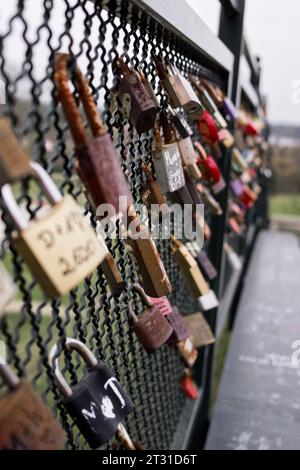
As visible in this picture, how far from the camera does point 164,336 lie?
1220 millimetres

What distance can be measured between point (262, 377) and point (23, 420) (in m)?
2.47

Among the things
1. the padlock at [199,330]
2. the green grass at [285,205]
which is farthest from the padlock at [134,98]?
the green grass at [285,205]

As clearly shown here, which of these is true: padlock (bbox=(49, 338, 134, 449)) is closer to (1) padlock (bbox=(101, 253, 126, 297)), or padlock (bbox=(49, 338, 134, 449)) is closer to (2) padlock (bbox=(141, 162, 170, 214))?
(1) padlock (bbox=(101, 253, 126, 297))

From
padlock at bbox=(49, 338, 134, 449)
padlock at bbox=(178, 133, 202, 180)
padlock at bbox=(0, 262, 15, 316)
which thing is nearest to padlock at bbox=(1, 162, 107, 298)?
padlock at bbox=(0, 262, 15, 316)

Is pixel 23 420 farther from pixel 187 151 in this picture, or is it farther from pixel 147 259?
pixel 187 151

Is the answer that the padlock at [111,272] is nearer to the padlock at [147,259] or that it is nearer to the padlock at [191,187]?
the padlock at [147,259]

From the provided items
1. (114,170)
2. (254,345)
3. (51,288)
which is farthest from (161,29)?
(254,345)

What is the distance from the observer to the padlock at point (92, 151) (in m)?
0.73

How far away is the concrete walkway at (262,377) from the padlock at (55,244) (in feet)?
6.13

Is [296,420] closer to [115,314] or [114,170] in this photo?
[115,314]

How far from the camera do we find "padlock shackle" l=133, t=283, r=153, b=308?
126 cm

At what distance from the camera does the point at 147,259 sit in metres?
1.10

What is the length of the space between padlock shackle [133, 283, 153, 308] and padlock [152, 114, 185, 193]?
25 centimetres
